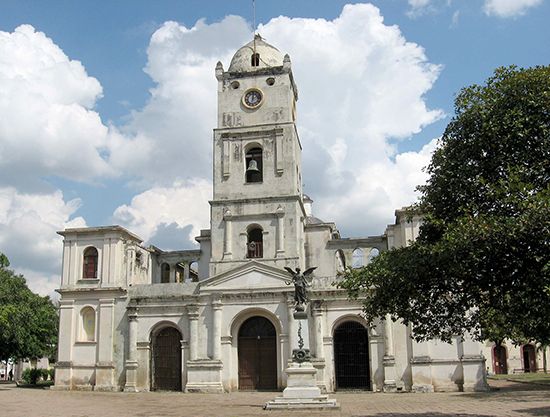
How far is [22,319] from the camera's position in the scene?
3628 cm

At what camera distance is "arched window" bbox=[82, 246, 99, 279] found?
3503 cm

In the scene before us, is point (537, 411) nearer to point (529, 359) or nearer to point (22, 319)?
point (22, 319)

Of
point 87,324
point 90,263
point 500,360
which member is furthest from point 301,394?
point 500,360

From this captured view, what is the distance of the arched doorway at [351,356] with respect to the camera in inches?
1252

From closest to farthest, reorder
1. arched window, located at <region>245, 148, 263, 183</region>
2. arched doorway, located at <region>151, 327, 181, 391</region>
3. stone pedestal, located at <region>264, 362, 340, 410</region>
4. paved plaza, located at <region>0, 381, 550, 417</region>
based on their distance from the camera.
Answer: paved plaza, located at <region>0, 381, 550, 417</region>, stone pedestal, located at <region>264, 362, 340, 410</region>, arched doorway, located at <region>151, 327, 181, 391</region>, arched window, located at <region>245, 148, 263, 183</region>

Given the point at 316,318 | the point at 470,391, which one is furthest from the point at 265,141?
the point at 470,391

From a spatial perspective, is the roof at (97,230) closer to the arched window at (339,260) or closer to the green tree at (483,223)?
the arched window at (339,260)

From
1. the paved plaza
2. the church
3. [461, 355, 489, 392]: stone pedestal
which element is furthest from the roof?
[461, 355, 489, 392]: stone pedestal

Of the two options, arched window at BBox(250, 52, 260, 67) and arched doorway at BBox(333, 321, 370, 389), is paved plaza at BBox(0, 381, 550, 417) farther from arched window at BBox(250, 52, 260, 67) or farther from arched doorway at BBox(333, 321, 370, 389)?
arched window at BBox(250, 52, 260, 67)

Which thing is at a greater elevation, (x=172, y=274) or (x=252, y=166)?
(x=252, y=166)

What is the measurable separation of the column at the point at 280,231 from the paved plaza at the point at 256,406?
7.73 m

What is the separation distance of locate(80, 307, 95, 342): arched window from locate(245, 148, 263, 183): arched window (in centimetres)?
1143

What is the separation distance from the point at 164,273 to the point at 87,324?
5.97 metres

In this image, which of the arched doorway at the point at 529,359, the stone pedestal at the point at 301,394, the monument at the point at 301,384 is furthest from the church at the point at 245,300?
the arched doorway at the point at 529,359
